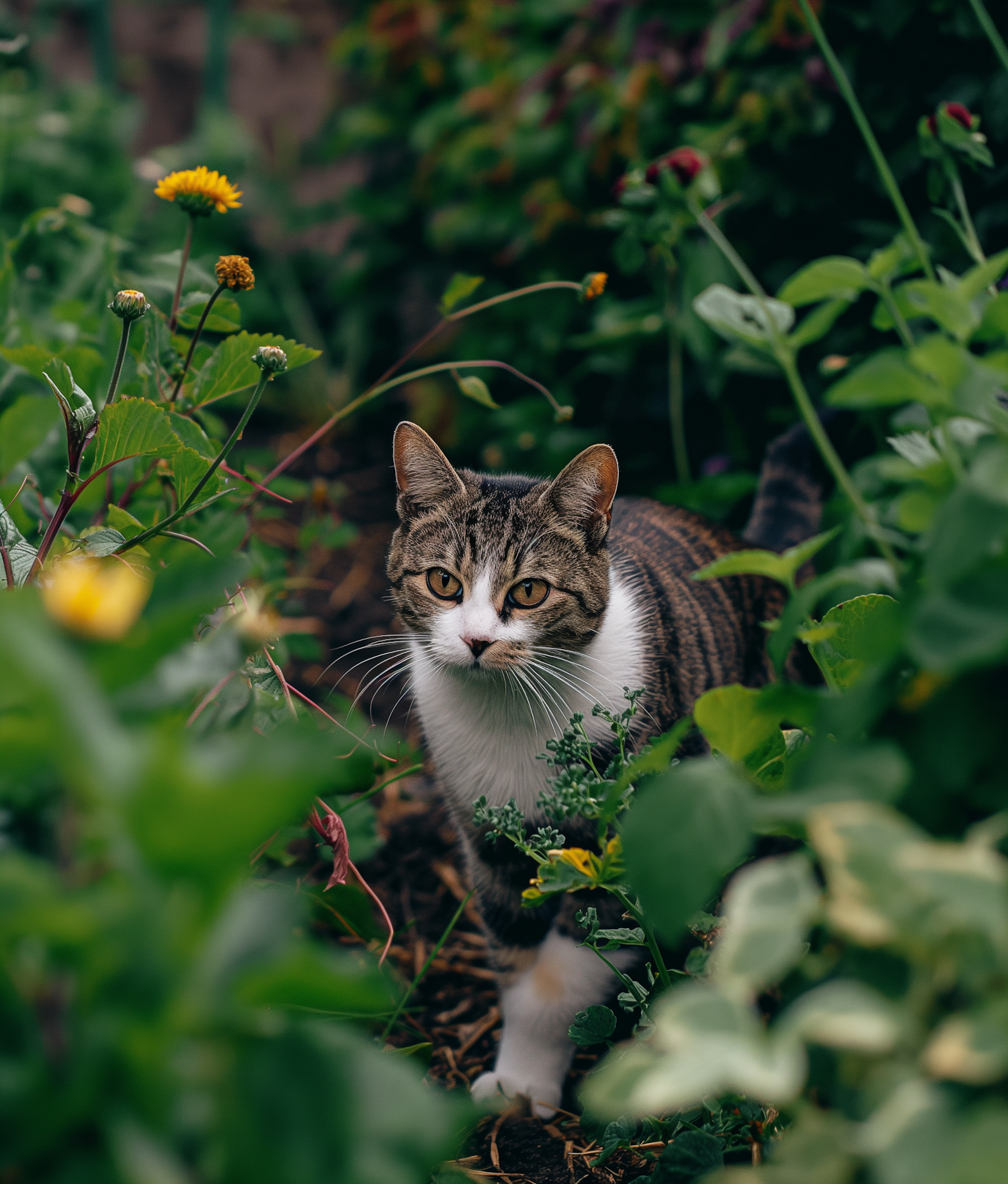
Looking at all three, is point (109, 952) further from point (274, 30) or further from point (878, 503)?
point (274, 30)

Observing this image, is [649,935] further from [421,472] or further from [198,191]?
[198,191]

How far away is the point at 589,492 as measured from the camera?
151cm

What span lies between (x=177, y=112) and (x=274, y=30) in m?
0.81

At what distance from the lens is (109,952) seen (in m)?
0.50

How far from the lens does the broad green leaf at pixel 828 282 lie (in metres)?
0.80

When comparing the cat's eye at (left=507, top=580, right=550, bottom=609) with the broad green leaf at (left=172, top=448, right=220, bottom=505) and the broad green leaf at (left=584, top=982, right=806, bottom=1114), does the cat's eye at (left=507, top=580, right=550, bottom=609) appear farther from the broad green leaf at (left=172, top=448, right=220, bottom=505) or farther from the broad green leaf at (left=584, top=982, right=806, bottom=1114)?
the broad green leaf at (left=584, top=982, right=806, bottom=1114)

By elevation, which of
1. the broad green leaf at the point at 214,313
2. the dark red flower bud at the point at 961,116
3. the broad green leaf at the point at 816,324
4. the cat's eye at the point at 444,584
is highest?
the broad green leaf at the point at 214,313

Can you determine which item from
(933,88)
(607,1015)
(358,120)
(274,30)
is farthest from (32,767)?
(274,30)

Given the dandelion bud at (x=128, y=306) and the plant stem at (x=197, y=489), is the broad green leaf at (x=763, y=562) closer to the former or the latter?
the plant stem at (x=197, y=489)

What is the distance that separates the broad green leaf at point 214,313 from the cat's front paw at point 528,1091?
1246 millimetres

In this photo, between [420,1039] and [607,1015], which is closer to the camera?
[607,1015]

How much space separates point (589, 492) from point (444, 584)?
11.5 inches

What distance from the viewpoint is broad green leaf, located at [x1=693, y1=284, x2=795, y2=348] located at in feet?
2.79

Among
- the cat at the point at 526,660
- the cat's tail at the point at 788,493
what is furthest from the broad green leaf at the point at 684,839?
the cat's tail at the point at 788,493
